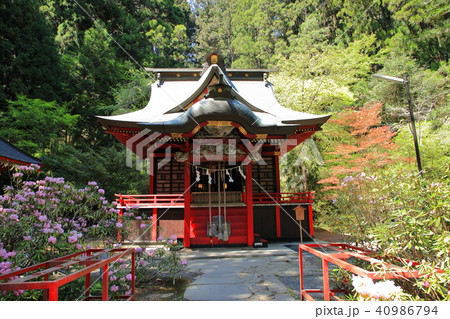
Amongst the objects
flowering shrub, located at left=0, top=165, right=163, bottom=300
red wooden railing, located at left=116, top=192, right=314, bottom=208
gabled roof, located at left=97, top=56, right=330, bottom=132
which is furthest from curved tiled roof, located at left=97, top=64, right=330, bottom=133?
flowering shrub, located at left=0, top=165, right=163, bottom=300

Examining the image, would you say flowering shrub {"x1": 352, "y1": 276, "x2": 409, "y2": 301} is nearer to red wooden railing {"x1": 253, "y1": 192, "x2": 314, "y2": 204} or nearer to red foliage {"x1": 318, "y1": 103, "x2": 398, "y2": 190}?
red wooden railing {"x1": 253, "y1": 192, "x2": 314, "y2": 204}

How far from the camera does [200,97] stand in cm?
1017

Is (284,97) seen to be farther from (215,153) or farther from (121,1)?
(121,1)

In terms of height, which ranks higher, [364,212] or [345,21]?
[345,21]

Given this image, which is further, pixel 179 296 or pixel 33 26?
pixel 33 26

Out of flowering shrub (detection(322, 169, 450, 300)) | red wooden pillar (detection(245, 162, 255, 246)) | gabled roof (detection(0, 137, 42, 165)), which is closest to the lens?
flowering shrub (detection(322, 169, 450, 300))

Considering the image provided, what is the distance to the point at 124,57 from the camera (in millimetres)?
23203

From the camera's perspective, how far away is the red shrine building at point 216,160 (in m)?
7.21

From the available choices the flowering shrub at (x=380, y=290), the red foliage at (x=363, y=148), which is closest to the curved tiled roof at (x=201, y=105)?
the red foliage at (x=363, y=148)

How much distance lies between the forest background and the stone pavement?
2705 millimetres

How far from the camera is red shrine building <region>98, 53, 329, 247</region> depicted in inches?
284

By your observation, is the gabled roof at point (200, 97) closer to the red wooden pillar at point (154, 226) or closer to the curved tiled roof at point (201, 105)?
the curved tiled roof at point (201, 105)

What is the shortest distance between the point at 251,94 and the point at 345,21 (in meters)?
16.4

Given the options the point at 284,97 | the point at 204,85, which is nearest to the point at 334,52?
the point at 284,97
